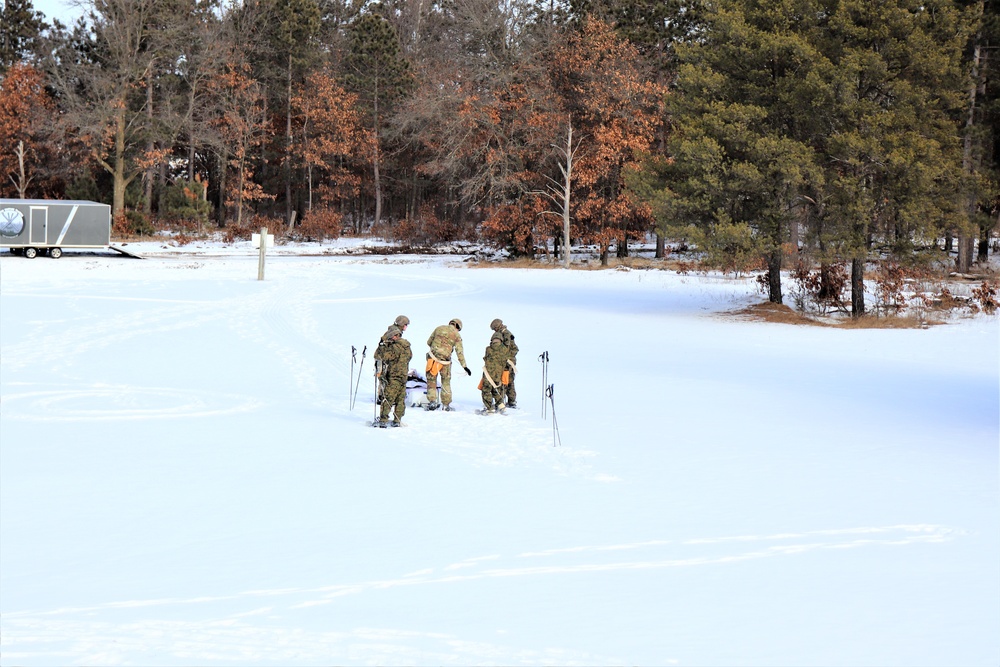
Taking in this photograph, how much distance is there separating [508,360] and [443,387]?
0.93m

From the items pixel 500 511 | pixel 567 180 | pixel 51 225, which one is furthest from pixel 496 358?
pixel 51 225

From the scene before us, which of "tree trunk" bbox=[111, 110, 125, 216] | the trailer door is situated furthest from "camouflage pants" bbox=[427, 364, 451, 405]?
"tree trunk" bbox=[111, 110, 125, 216]

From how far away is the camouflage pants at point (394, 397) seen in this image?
12.0m

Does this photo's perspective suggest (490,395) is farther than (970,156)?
No

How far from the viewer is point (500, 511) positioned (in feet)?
29.2

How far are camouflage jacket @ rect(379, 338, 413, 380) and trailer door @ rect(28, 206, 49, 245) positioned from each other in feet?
119

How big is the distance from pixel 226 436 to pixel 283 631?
220 inches

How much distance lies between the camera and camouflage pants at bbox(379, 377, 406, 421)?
39.4 ft

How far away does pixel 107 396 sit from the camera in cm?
1391

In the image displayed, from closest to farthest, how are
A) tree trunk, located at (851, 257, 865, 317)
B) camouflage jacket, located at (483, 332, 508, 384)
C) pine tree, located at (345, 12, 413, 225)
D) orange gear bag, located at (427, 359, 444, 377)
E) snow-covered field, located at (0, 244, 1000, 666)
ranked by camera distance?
snow-covered field, located at (0, 244, 1000, 666), camouflage jacket, located at (483, 332, 508, 384), orange gear bag, located at (427, 359, 444, 377), tree trunk, located at (851, 257, 865, 317), pine tree, located at (345, 12, 413, 225)

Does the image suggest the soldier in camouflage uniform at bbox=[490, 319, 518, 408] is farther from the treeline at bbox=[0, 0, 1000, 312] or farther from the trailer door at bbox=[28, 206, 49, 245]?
the trailer door at bbox=[28, 206, 49, 245]

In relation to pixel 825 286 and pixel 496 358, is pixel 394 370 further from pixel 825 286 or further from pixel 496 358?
pixel 825 286

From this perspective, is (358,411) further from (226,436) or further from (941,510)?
(941,510)

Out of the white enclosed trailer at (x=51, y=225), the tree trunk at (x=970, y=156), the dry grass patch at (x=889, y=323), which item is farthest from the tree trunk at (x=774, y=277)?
the white enclosed trailer at (x=51, y=225)
